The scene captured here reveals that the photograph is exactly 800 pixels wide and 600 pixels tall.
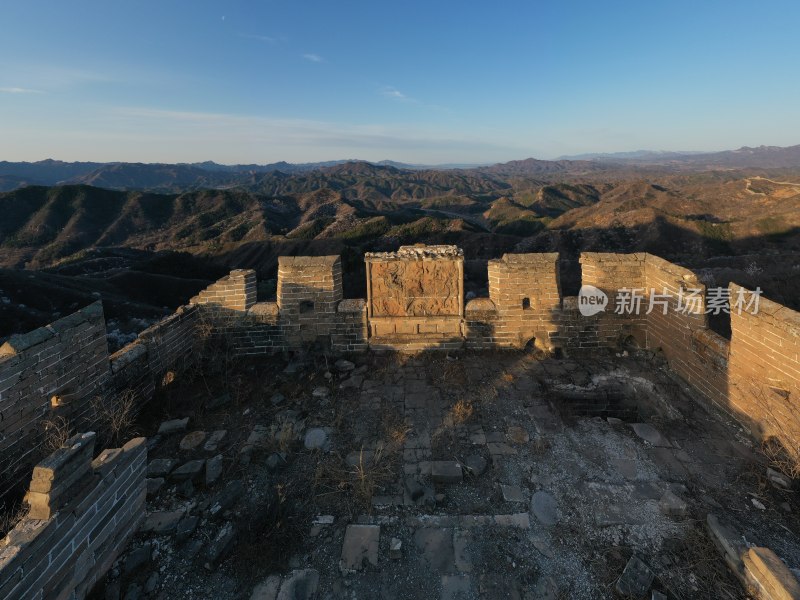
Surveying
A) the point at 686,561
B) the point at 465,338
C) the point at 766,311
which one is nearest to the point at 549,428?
the point at 686,561

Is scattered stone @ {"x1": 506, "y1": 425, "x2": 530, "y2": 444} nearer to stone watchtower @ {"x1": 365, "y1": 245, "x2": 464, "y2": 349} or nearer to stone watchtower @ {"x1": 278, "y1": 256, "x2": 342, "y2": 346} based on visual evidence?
stone watchtower @ {"x1": 365, "y1": 245, "x2": 464, "y2": 349}

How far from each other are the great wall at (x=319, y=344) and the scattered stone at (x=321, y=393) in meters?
1.03

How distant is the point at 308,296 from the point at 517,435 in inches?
141

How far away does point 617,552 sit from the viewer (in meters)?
2.75

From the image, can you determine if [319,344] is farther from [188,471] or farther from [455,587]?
[455,587]

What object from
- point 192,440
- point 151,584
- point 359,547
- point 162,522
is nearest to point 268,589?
point 359,547

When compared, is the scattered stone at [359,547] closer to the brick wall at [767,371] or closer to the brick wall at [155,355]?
the brick wall at [155,355]

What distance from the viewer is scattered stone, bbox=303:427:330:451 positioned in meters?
3.90

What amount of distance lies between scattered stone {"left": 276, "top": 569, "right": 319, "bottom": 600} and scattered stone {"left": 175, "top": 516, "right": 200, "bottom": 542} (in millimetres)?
867

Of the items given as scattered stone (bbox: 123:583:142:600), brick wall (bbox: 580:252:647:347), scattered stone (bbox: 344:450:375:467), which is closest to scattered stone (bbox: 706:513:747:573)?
scattered stone (bbox: 344:450:375:467)

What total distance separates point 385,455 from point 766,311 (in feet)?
13.4

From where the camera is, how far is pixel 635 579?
2.51 m

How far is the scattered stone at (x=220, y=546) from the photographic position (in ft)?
8.73

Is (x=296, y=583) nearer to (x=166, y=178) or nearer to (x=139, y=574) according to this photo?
(x=139, y=574)
